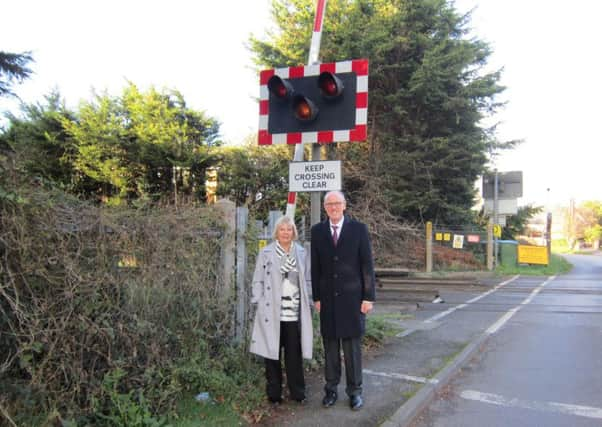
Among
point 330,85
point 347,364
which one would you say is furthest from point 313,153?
point 347,364

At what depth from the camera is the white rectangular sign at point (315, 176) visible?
536cm

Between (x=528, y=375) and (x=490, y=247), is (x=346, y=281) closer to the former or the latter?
(x=528, y=375)

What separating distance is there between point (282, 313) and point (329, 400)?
2.97 ft

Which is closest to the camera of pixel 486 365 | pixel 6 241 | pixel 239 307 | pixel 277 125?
pixel 6 241

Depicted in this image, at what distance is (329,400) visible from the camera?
446cm

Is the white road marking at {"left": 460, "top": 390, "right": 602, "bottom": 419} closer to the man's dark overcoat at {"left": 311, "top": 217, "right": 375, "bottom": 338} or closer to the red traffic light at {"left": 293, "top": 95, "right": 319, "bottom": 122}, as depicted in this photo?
the man's dark overcoat at {"left": 311, "top": 217, "right": 375, "bottom": 338}

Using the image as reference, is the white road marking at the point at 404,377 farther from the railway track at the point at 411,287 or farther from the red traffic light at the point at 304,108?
the railway track at the point at 411,287

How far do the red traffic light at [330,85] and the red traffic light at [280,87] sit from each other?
1.23 ft

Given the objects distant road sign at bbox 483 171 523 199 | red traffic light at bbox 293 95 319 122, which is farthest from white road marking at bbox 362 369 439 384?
distant road sign at bbox 483 171 523 199

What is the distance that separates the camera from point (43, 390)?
3.24 metres

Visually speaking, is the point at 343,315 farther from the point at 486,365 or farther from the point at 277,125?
the point at 486,365

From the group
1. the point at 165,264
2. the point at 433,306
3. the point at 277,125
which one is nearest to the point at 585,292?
the point at 433,306

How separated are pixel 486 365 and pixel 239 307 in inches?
139

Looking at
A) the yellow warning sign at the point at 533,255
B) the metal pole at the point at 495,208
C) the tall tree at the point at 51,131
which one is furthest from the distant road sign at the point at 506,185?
the tall tree at the point at 51,131
